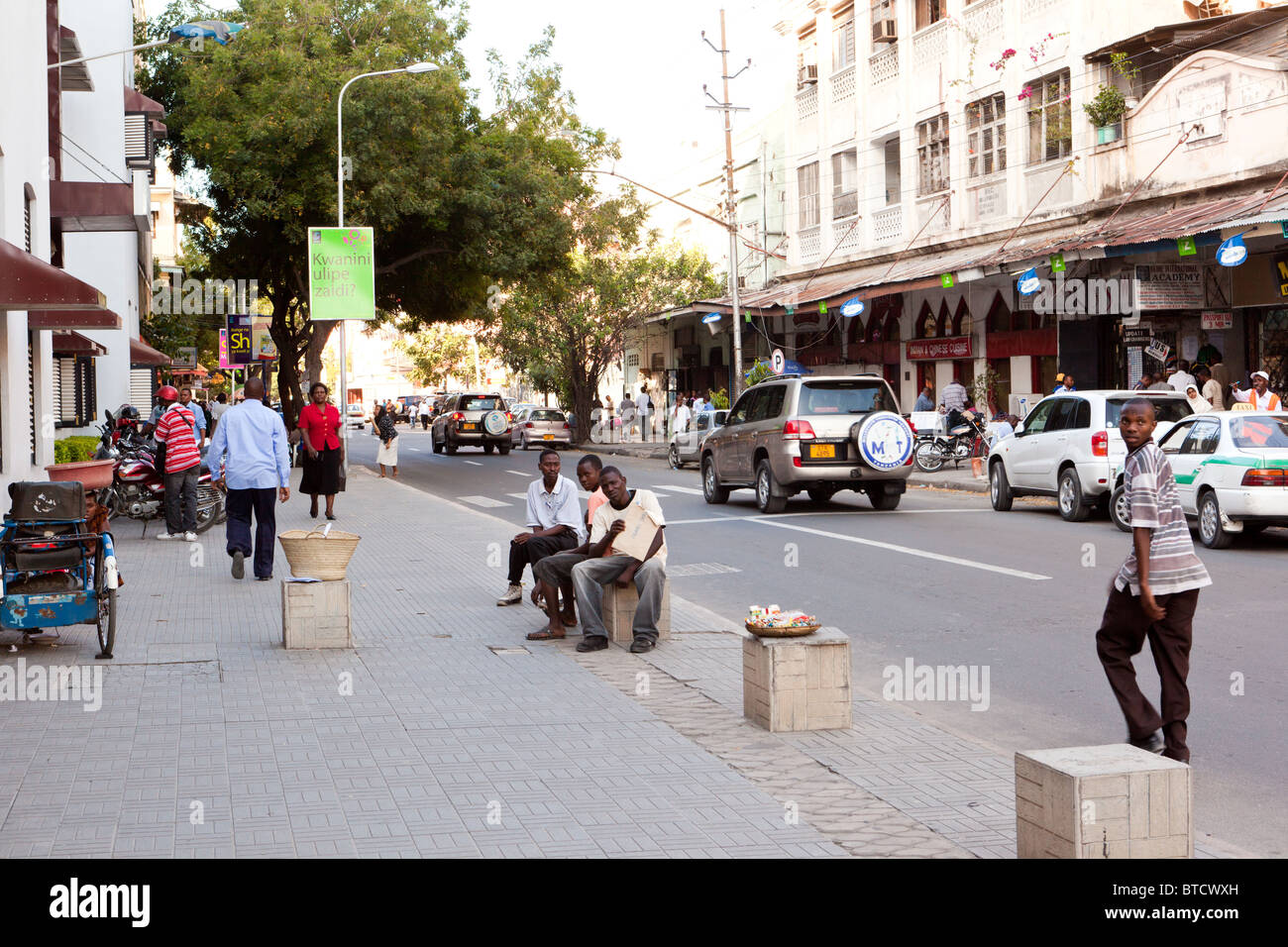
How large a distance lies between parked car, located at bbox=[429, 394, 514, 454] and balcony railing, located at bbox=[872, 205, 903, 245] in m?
13.4

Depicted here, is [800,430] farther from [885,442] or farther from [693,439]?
[693,439]

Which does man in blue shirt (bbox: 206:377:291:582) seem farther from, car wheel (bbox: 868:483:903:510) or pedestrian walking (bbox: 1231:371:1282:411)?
pedestrian walking (bbox: 1231:371:1282:411)

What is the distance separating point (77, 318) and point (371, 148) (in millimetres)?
17668

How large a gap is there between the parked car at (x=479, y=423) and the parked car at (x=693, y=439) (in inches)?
372

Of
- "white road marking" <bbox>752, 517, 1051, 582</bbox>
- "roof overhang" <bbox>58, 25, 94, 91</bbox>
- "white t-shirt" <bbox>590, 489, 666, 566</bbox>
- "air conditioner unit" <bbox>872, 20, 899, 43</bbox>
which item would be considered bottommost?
"white road marking" <bbox>752, 517, 1051, 582</bbox>

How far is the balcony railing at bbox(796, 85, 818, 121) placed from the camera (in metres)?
39.7

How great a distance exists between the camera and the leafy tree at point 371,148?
107 feet

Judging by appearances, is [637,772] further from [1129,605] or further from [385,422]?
[385,422]

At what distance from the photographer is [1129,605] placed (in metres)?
6.47

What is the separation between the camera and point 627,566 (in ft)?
31.3

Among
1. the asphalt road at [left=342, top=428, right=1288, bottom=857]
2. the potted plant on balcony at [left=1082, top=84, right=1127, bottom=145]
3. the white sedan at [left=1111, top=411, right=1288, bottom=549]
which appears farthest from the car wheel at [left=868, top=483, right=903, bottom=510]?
the potted plant on balcony at [left=1082, top=84, right=1127, bottom=145]

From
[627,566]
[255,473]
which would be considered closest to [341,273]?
[255,473]
